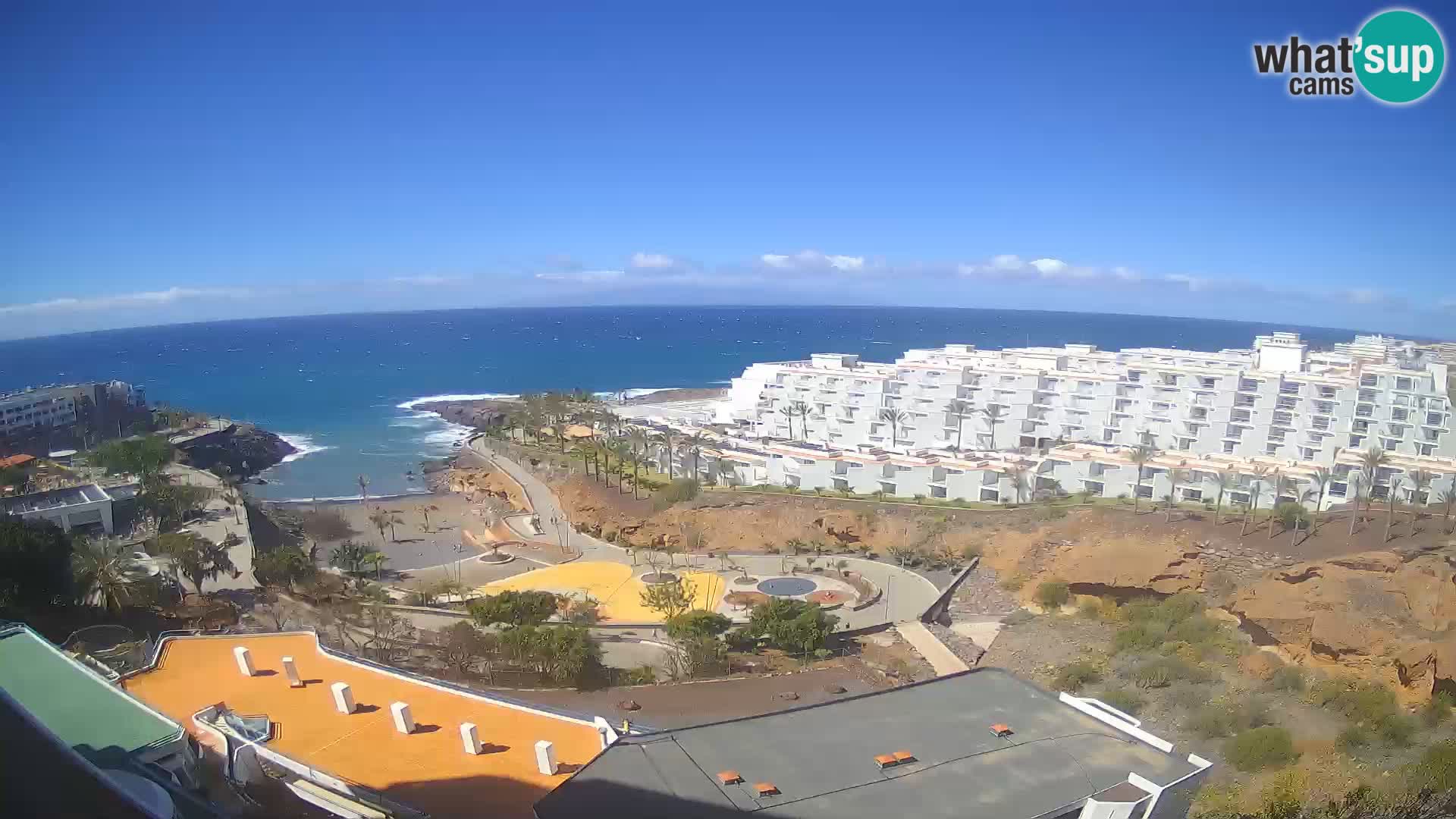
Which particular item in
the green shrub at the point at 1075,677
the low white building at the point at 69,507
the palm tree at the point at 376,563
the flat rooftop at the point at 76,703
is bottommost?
the palm tree at the point at 376,563

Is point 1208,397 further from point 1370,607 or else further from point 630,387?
point 630,387

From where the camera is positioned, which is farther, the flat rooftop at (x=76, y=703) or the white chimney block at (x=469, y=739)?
the white chimney block at (x=469, y=739)

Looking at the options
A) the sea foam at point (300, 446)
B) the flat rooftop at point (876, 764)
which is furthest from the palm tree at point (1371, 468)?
the sea foam at point (300, 446)

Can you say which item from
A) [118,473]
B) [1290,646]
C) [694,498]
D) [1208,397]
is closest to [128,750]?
[1290,646]

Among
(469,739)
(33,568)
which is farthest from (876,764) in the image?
(33,568)

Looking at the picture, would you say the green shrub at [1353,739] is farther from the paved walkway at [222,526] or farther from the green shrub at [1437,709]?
the paved walkway at [222,526]

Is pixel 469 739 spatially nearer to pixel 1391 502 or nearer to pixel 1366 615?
pixel 1366 615

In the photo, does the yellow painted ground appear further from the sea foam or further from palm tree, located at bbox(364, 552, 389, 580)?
the sea foam
